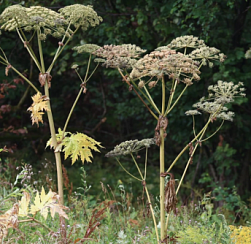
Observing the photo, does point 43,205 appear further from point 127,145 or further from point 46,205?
point 127,145

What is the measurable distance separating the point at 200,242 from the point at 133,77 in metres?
1.36

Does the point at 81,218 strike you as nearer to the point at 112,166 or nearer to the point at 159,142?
the point at 159,142

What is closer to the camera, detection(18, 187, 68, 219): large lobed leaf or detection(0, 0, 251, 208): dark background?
detection(18, 187, 68, 219): large lobed leaf

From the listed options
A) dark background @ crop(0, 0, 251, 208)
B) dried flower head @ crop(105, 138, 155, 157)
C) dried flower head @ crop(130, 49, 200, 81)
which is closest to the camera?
dried flower head @ crop(130, 49, 200, 81)

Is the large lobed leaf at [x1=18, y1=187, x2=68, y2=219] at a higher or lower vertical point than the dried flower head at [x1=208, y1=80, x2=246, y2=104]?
lower

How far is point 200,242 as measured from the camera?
3.09m

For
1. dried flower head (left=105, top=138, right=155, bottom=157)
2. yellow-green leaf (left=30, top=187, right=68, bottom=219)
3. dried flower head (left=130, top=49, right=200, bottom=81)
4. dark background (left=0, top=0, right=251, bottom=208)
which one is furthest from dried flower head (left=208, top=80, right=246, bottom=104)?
dark background (left=0, top=0, right=251, bottom=208)

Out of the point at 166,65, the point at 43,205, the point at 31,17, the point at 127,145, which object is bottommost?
the point at 43,205

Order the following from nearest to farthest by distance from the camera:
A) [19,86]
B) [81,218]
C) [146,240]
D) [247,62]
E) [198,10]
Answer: [146,240]
[81,218]
[198,10]
[247,62]
[19,86]

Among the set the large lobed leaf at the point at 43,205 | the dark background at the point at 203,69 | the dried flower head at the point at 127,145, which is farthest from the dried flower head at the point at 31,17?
the dark background at the point at 203,69

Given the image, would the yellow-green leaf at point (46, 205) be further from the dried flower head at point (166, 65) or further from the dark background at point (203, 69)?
the dark background at point (203, 69)

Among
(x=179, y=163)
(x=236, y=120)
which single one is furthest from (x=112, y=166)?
(x=236, y=120)

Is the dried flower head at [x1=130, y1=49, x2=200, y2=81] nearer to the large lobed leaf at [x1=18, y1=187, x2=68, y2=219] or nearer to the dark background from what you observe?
the large lobed leaf at [x1=18, y1=187, x2=68, y2=219]

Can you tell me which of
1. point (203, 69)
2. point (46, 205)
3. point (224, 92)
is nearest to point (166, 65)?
point (224, 92)
